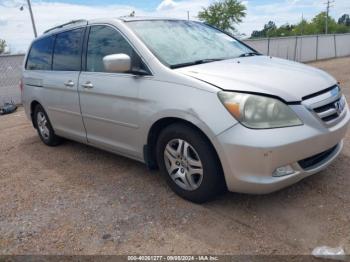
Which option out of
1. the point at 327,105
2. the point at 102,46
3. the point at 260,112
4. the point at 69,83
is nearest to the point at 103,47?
the point at 102,46

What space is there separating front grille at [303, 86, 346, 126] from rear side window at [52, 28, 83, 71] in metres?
2.72

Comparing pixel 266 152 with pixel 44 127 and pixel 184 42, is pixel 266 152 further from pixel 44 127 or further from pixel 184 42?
pixel 44 127

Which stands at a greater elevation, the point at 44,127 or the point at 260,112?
the point at 260,112

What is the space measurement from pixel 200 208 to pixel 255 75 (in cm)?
128

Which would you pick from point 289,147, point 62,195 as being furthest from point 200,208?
point 62,195

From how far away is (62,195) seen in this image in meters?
3.87

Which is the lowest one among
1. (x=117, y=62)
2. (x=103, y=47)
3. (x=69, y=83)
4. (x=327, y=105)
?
(x=327, y=105)

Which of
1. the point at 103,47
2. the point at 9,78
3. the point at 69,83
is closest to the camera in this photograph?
the point at 103,47

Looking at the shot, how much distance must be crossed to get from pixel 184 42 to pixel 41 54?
257 cm

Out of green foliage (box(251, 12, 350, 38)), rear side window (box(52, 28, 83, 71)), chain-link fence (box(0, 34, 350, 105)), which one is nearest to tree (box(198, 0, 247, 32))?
chain-link fence (box(0, 34, 350, 105))

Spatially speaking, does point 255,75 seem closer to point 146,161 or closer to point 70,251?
point 146,161

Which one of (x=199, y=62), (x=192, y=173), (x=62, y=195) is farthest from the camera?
(x=62, y=195)

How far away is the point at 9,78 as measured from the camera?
11258 millimetres

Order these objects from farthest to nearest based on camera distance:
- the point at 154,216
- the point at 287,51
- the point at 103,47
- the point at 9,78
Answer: the point at 287,51
the point at 9,78
the point at 103,47
the point at 154,216
